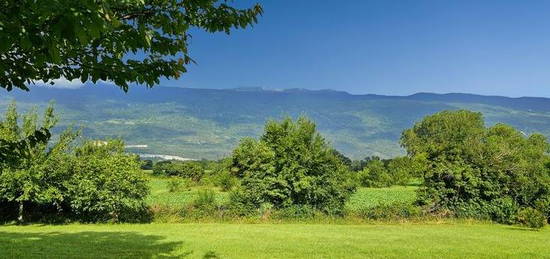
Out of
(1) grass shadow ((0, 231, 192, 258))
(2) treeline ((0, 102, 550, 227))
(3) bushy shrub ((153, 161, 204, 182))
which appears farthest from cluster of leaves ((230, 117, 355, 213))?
(3) bushy shrub ((153, 161, 204, 182))

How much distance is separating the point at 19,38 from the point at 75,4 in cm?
92

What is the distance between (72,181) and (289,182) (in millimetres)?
16731

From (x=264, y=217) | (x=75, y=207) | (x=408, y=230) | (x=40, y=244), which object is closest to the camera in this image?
(x=40, y=244)

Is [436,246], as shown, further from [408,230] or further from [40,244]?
[40,244]

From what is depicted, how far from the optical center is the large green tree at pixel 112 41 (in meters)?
4.18

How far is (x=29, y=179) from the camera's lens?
3375 cm

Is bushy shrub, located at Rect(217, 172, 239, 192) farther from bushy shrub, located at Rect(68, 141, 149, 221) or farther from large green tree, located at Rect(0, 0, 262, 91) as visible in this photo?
large green tree, located at Rect(0, 0, 262, 91)

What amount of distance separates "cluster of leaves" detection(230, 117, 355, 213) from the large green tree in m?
34.2

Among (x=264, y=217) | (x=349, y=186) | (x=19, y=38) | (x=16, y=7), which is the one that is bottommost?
(x=264, y=217)

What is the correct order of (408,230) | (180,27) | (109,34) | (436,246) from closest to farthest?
(109,34) → (180,27) → (436,246) → (408,230)

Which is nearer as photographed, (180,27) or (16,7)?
(16,7)

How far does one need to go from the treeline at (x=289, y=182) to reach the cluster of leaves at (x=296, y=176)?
0.08m

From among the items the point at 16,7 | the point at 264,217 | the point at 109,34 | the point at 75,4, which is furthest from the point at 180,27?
the point at 264,217

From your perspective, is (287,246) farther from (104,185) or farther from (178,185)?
(178,185)
